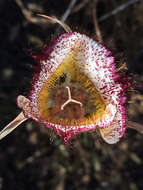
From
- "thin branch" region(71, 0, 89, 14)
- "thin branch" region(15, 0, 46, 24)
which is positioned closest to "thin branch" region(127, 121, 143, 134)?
"thin branch" region(15, 0, 46, 24)

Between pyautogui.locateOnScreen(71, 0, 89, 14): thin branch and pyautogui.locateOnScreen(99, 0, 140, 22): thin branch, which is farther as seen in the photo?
pyautogui.locateOnScreen(71, 0, 89, 14): thin branch

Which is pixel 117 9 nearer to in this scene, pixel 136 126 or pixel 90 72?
pixel 90 72

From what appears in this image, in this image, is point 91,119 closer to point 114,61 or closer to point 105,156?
point 114,61

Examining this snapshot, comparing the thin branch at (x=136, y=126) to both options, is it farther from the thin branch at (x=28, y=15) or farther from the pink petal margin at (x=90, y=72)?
the thin branch at (x=28, y=15)

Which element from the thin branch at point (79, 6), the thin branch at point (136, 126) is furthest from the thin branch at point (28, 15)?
the thin branch at point (136, 126)

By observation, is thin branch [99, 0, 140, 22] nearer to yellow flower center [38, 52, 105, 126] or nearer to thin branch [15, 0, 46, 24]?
thin branch [15, 0, 46, 24]

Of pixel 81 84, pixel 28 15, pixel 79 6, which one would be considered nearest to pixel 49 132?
pixel 81 84
